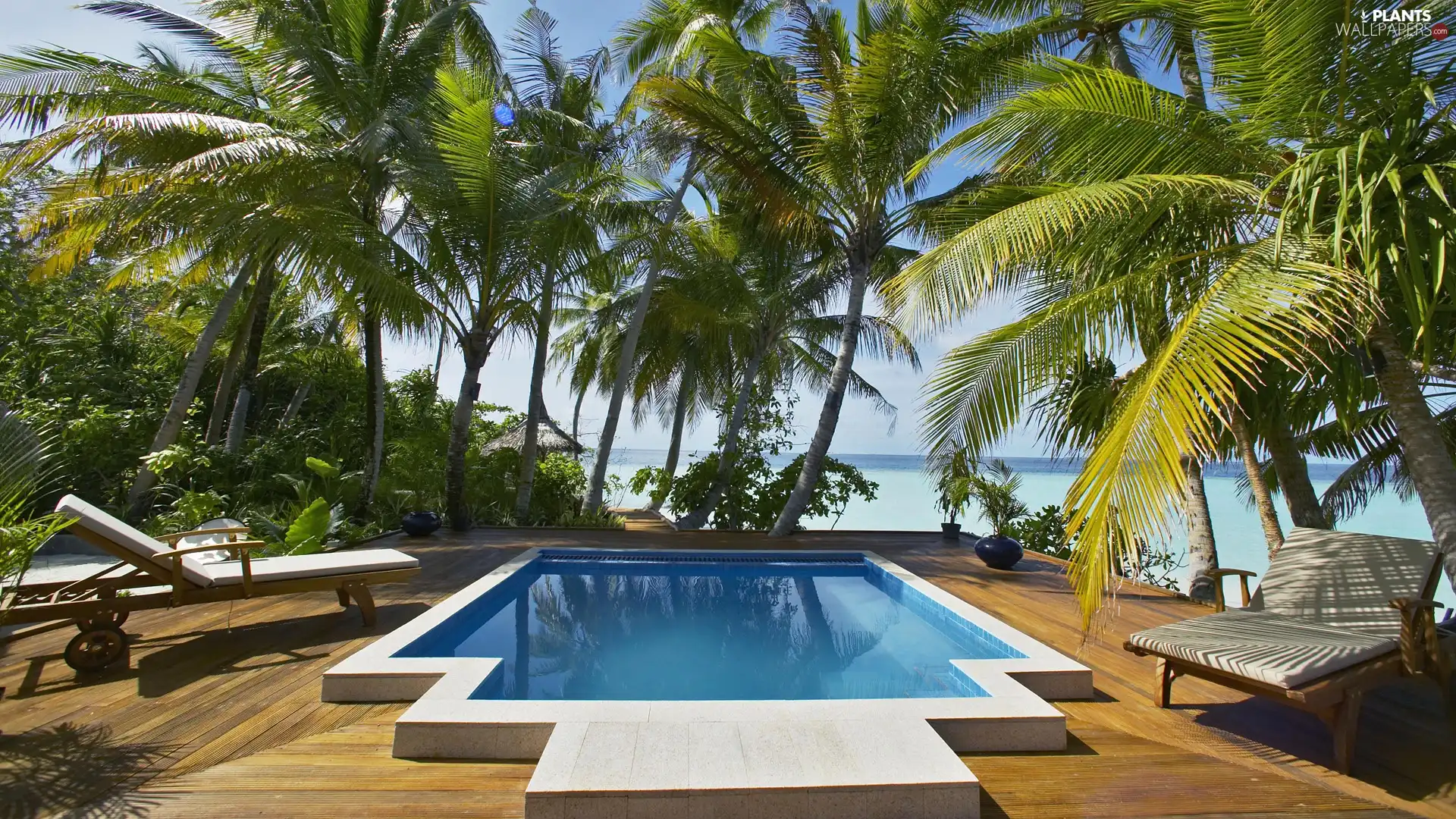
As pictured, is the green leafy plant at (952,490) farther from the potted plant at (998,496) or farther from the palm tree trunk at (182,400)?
the palm tree trunk at (182,400)

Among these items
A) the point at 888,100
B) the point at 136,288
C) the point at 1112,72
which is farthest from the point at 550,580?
the point at 136,288

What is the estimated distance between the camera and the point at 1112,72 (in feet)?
12.4

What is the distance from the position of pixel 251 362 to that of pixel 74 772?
777 cm

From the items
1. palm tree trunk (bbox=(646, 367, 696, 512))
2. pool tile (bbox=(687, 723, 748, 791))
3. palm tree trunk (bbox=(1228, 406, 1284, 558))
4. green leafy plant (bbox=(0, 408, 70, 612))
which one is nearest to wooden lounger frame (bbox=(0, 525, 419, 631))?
green leafy plant (bbox=(0, 408, 70, 612))

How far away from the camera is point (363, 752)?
8.55 feet

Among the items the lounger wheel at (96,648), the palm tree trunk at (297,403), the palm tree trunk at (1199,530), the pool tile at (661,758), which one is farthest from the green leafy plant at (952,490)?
the palm tree trunk at (297,403)

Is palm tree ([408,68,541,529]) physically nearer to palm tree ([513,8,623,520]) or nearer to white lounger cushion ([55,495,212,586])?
palm tree ([513,8,623,520])

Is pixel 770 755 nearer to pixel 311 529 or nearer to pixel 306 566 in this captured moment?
pixel 306 566

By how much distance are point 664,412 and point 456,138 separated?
9.96 m

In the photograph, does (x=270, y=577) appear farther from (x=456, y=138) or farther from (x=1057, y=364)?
(x=456, y=138)

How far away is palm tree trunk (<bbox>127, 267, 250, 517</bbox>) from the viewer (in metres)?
7.71

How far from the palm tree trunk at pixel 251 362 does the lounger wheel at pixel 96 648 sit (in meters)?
6.14

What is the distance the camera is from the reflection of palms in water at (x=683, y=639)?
391 centimetres

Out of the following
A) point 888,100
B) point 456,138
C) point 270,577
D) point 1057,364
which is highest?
point 888,100
